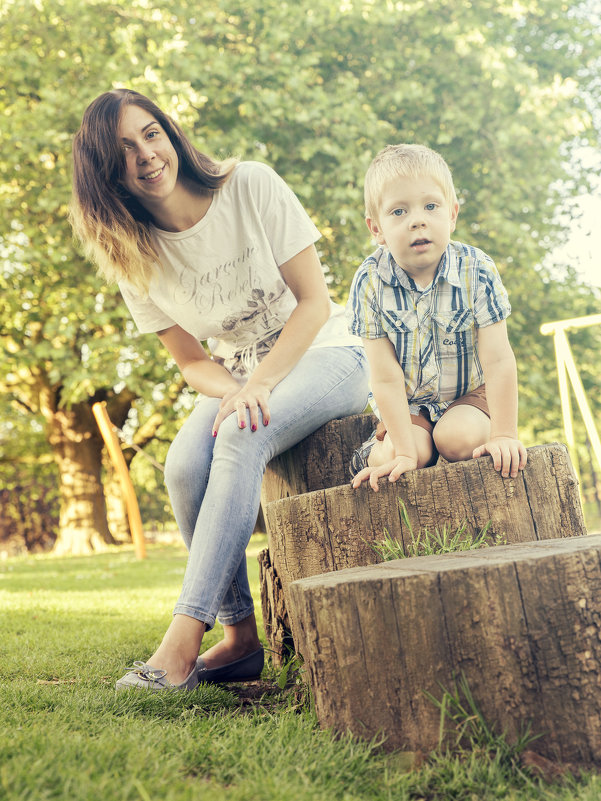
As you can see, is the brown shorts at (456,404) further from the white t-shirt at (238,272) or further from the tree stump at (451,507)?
the white t-shirt at (238,272)

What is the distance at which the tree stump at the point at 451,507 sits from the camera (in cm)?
216

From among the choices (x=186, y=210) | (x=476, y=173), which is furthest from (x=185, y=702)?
(x=476, y=173)

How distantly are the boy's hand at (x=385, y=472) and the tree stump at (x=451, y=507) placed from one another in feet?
0.08

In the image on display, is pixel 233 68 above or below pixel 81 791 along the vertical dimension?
above

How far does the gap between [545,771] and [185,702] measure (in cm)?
103

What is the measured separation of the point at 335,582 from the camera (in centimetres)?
171

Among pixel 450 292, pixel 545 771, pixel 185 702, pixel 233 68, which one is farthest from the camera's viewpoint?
pixel 233 68

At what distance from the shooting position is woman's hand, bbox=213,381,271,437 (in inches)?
96.2

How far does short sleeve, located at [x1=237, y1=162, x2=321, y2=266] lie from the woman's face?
329mm

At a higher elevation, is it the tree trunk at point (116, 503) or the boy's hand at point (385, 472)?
the tree trunk at point (116, 503)

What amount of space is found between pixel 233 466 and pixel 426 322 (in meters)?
0.81

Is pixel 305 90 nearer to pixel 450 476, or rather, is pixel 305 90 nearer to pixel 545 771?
pixel 450 476

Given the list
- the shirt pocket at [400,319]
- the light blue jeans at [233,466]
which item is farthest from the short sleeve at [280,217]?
the shirt pocket at [400,319]

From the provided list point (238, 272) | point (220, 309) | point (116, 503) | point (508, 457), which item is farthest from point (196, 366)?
point (116, 503)
